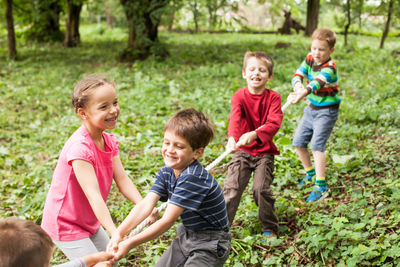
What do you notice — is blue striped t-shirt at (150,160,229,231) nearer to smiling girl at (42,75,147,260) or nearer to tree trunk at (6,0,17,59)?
smiling girl at (42,75,147,260)

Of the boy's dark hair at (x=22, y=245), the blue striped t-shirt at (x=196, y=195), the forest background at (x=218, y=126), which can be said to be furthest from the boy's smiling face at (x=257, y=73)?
the boy's dark hair at (x=22, y=245)

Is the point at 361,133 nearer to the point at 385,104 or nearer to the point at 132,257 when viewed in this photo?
the point at 385,104

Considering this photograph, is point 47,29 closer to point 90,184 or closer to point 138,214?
point 90,184

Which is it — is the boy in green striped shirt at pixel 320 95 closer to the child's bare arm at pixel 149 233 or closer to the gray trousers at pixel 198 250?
the gray trousers at pixel 198 250

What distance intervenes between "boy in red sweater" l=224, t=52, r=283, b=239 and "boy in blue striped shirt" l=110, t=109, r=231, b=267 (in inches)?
48.8

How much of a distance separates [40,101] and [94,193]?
7877mm

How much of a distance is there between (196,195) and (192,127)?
0.42 m

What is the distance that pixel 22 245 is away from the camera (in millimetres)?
1682

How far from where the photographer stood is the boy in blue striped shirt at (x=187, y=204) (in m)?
2.40

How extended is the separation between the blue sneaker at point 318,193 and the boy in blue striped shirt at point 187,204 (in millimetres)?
2174

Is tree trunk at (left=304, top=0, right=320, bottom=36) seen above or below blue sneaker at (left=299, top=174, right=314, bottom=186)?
above

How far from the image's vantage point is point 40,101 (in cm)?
966

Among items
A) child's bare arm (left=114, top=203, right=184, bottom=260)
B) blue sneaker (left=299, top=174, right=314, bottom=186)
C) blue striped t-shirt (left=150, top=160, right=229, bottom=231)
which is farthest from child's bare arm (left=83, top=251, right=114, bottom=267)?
blue sneaker (left=299, top=174, right=314, bottom=186)

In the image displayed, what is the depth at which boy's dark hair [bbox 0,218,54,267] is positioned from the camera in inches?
64.7
